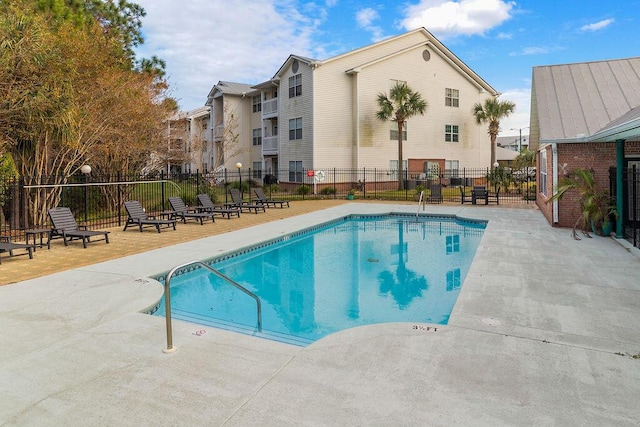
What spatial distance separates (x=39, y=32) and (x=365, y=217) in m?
12.5

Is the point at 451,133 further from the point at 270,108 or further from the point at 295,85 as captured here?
the point at 270,108

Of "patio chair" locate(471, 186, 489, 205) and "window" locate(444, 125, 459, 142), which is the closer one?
"patio chair" locate(471, 186, 489, 205)

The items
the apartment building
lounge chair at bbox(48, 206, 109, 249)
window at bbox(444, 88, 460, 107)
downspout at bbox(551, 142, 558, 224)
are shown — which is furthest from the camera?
window at bbox(444, 88, 460, 107)

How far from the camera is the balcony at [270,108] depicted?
109 feet

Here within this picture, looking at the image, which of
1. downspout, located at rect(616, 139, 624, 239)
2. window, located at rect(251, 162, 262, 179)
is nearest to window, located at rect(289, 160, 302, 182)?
window, located at rect(251, 162, 262, 179)

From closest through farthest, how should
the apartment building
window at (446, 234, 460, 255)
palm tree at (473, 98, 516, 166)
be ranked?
window at (446, 234, 460, 255) → the apartment building → palm tree at (473, 98, 516, 166)

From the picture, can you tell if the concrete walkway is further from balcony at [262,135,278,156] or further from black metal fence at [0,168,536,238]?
A: balcony at [262,135,278,156]

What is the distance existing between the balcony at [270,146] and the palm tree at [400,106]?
790 cm

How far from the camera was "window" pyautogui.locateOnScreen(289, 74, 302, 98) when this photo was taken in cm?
2975

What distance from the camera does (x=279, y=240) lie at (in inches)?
501

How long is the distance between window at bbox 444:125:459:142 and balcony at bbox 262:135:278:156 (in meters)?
13.0

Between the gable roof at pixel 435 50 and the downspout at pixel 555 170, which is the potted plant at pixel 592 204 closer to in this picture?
the downspout at pixel 555 170

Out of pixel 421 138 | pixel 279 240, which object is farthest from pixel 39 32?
pixel 421 138

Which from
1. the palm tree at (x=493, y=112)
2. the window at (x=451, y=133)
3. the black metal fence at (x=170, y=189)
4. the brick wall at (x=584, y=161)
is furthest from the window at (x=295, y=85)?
the brick wall at (x=584, y=161)
